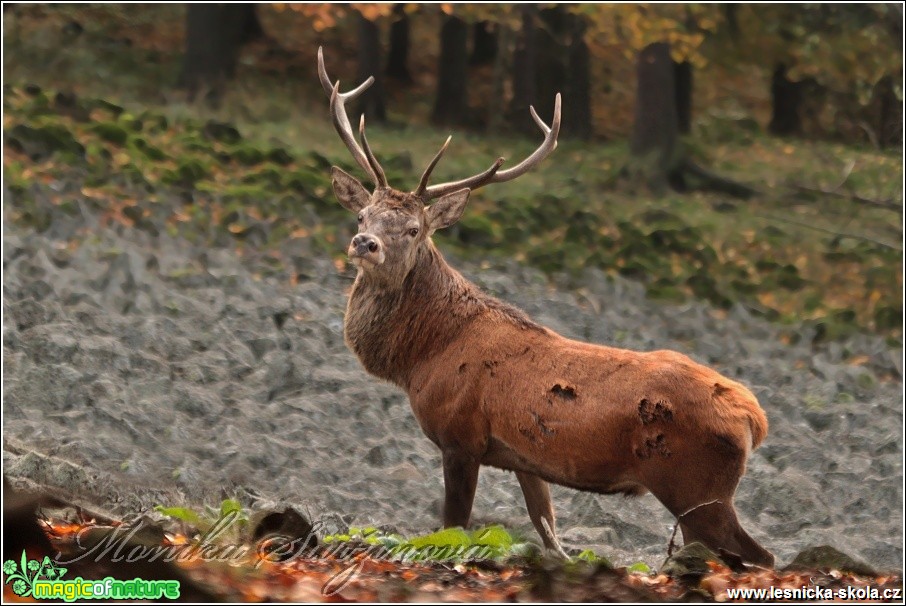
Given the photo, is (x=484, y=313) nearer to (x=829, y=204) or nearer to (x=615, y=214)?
(x=615, y=214)

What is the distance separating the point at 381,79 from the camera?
25203 millimetres

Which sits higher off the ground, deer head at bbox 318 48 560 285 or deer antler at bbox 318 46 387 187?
deer antler at bbox 318 46 387 187

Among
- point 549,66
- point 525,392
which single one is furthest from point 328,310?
point 549,66

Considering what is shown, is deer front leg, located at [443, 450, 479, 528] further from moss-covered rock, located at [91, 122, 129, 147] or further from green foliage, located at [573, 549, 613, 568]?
moss-covered rock, located at [91, 122, 129, 147]

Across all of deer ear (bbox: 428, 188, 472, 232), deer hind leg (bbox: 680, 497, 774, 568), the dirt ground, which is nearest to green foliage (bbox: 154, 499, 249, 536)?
the dirt ground

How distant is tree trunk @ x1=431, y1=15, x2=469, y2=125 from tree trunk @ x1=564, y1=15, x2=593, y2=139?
1940 millimetres

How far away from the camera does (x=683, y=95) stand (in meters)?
26.8

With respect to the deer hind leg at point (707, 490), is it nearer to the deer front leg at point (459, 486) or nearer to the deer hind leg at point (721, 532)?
the deer hind leg at point (721, 532)

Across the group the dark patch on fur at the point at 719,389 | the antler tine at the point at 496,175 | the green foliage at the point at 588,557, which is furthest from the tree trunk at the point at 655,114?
the dark patch on fur at the point at 719,389

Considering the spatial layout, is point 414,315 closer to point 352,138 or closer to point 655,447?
point 352,138

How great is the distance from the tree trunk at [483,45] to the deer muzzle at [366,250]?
66.3 ft

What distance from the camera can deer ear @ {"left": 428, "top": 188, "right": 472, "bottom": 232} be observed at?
359 inches

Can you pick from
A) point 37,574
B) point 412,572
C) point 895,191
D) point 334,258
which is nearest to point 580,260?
point 334,258

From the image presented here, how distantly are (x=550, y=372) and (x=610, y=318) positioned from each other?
7781mm
